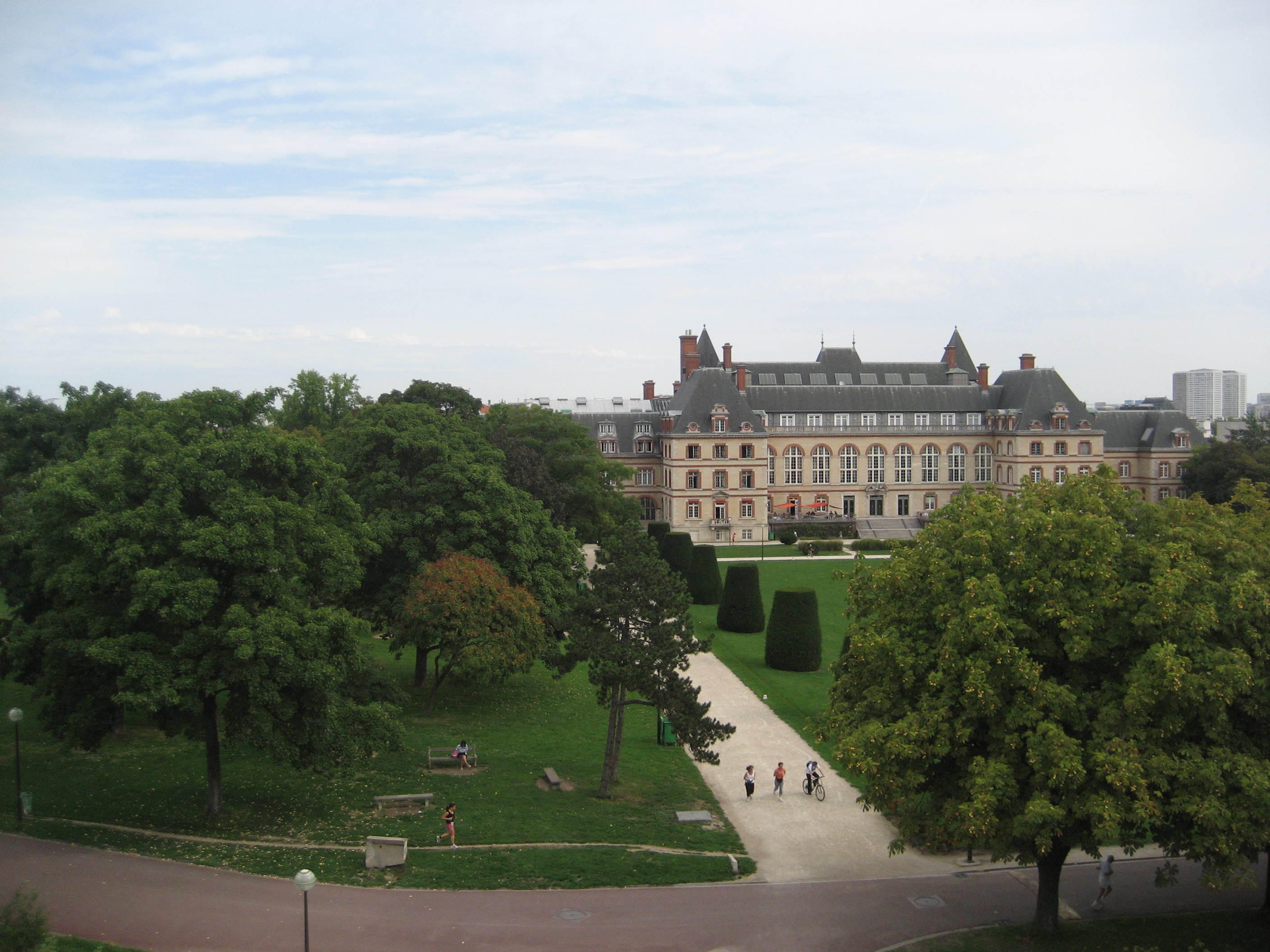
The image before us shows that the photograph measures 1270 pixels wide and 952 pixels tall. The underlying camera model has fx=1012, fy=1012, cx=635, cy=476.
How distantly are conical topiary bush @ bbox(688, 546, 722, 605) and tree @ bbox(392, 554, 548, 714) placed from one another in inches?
789

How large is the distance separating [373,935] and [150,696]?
667 cm

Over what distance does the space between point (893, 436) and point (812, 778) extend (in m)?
58.1

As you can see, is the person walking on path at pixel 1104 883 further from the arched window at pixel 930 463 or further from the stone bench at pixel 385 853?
the arched window at pixel 930 463

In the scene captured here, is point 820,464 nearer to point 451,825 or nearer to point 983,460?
point 983,460

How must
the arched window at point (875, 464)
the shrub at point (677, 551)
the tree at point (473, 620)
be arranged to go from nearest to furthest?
the tree at point (473, 620)
the shrub at point (677, 551)
the arched window at point (875, 464)

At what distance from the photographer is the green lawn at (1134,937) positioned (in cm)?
1769

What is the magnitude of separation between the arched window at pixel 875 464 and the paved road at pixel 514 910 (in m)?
60.3

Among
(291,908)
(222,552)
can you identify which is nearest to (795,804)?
(291,908)

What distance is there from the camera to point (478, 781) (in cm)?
2552

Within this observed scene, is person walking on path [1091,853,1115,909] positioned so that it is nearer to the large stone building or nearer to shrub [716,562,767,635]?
shrub [716,562,767,635]

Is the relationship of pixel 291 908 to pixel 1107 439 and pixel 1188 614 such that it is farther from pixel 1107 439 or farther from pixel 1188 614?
pixel 1107 439

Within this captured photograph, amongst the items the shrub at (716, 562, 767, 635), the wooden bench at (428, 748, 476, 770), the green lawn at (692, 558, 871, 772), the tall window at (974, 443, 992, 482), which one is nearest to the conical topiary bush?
the green lawn at (692, 558, 871, 772)

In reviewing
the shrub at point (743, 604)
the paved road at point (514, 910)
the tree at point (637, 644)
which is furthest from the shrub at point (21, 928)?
the shrub at point (743, 604)

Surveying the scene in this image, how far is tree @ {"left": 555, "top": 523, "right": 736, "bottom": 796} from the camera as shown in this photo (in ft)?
78.6
